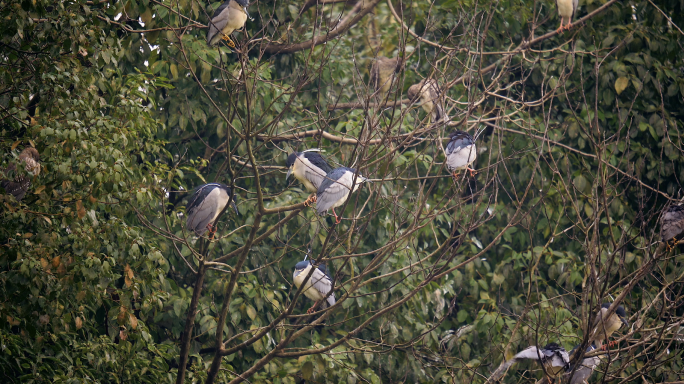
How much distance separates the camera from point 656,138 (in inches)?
233

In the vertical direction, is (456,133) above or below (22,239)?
below

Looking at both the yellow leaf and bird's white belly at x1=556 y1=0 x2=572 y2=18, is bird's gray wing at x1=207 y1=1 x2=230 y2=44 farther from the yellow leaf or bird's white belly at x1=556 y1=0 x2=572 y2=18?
the yellow leaf

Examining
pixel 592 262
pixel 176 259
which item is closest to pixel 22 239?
pixel 176 259

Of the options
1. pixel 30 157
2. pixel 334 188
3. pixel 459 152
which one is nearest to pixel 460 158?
pixel 459 152

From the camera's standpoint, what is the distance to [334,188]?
441cm

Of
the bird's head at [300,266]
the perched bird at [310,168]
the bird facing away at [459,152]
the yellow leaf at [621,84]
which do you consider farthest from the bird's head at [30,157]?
the yellow leaf at [621,84]

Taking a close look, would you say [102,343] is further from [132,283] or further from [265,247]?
[265,247]

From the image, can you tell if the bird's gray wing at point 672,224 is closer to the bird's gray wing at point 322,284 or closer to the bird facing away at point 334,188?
the bird facing away at point 334,188

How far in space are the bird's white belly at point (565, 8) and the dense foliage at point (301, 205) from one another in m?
0.21

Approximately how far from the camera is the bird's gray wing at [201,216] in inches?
189

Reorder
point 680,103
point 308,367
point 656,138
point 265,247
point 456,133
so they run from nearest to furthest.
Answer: point 308,367
point 456,133
point 265,247
point 656,138
point 680,103

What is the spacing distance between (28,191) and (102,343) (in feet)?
3.30

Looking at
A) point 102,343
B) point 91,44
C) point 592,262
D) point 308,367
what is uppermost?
point 91,44

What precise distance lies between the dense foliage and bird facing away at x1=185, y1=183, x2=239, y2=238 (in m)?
0.18
